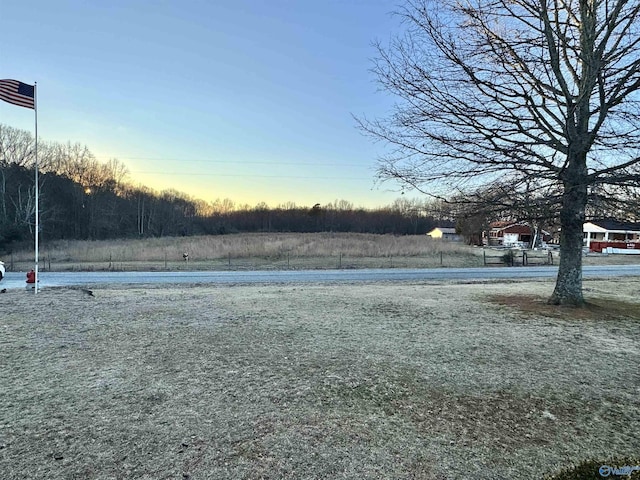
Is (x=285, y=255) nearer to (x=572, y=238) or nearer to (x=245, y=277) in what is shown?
(x=245, y=277)

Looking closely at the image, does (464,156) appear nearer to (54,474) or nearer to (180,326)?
(180,326)

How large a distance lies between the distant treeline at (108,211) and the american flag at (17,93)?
54.8ft

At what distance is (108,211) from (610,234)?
77858 mm

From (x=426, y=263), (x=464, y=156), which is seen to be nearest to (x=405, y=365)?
(x=464, y=156)

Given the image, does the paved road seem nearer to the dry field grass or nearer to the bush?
the dry field grass

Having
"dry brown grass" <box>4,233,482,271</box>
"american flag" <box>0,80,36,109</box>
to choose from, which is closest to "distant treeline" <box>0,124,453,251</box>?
"dry brown grass" <box>4,233,482,271</box>

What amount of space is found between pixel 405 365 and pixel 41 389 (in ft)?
12.2

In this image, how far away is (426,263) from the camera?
91.8 feet

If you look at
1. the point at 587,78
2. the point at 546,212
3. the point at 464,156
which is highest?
the point at 587,78

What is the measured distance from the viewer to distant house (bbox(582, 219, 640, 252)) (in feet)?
25.6

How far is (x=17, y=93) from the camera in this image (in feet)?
31.9

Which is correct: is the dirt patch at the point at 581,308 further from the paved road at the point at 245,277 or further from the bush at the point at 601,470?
the paved road at the point at 245,277

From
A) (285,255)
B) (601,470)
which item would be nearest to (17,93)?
(601,470)

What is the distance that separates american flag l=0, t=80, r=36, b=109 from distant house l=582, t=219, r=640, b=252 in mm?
12897
